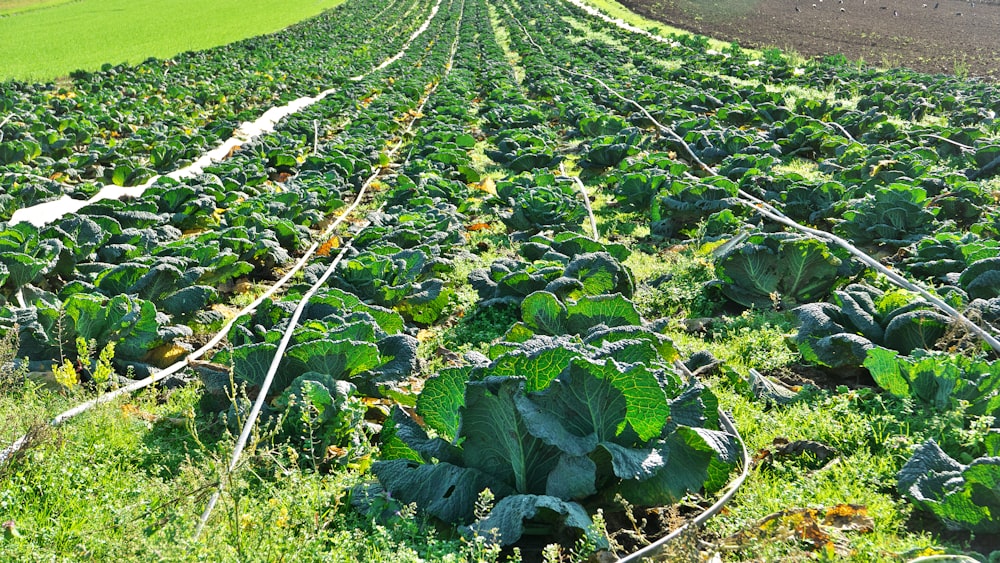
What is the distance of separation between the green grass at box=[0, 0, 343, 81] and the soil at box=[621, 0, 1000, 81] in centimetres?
2108

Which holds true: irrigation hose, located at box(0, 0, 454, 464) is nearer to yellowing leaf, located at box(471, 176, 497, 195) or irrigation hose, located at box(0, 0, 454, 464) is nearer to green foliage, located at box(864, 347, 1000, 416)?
yellowing leaf, located at box(471, 176, 497, 195)

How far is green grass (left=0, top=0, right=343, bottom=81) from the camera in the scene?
77.8 ft

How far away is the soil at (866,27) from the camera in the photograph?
72.9 feet

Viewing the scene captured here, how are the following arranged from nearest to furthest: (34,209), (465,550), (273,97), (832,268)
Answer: (465,550) → (832,268) → (34,209) → (273,97)

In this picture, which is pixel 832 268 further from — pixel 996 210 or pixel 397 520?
pixel 397 520

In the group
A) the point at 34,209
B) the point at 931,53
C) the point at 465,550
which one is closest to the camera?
the point at 465,550

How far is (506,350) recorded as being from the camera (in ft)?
11.3

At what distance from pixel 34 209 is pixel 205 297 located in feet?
13.8

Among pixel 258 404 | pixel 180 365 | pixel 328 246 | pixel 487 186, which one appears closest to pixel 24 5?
pixel 487 186

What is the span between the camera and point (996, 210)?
6.70 metres

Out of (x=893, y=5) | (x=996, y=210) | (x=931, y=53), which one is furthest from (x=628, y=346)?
(x=893, y=5)

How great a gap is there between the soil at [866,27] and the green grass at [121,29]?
2108 centimetres

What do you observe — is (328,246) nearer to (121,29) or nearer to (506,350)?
(506,350)

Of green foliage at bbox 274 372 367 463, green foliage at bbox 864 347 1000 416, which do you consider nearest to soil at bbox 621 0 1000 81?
green foliage at bbox 864 347 1000 416
